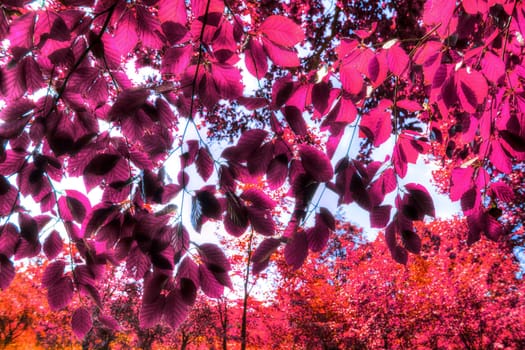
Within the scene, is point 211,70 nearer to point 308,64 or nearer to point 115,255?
point 115,255

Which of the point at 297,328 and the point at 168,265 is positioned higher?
the point at 297,328

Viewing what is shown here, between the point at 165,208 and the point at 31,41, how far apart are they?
75cm

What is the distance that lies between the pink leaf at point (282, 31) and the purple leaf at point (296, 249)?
2.24ft

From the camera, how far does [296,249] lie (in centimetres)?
104

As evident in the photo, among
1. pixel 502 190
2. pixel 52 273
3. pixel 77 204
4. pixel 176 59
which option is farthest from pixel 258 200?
pixel 502 190

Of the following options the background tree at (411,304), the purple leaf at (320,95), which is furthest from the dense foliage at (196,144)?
the background tree at (411,304)

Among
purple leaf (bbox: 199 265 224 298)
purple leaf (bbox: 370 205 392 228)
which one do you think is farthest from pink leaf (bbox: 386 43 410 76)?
purple leaf (bbox: 199 265 224 298)

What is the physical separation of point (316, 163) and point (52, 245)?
1.27 m

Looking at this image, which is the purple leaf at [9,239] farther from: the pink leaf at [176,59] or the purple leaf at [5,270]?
the pink leaf at [176,59]

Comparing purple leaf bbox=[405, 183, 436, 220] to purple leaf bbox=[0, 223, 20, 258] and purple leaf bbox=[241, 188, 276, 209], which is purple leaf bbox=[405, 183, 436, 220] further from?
purple leaf bbox=[0, 223, 20, 258]

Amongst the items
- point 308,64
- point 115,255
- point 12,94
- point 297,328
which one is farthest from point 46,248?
point 297,328

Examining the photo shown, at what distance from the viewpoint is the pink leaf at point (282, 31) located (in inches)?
38.7

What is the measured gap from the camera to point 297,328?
13.6 meters

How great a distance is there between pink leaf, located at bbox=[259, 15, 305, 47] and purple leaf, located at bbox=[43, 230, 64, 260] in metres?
1.29
